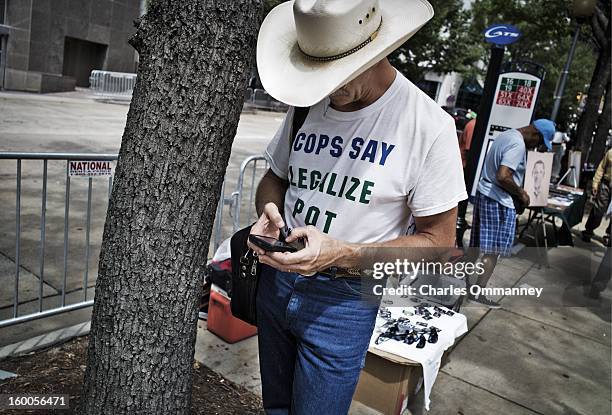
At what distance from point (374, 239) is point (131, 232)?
0.84 meters

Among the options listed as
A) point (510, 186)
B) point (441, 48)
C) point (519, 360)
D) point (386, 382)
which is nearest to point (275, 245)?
point (386, 382)

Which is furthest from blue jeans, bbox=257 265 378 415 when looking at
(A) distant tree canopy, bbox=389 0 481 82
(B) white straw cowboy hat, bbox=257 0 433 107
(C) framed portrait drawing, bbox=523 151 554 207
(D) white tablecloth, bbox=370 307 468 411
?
(A) distant tree canopy, bbox=389 0 481 82

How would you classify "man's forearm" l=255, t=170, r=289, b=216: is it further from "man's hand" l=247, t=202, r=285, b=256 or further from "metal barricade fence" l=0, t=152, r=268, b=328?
"metal barricade fence" l=0, t=152, r=268, b=328

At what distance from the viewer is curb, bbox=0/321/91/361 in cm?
302

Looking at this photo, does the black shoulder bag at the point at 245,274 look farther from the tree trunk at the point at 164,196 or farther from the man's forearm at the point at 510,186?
the man's forearm at the point at 510,186

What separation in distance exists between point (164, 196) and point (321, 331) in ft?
2.29

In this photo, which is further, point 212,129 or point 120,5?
point 120,5

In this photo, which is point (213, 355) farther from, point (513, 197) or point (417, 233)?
point (513, 197)

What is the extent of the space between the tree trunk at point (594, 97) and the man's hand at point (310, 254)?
41.0 feet

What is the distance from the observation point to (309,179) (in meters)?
1.73

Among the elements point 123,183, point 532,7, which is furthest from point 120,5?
point 123,183

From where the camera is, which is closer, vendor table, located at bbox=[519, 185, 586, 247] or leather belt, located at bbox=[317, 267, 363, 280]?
leather belt, located at bbox=[317, 267, 363, 280]

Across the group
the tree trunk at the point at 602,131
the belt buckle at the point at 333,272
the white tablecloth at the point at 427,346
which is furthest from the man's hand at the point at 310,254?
the tree trunk at the point at 602,131

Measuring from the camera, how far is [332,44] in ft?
4.85
